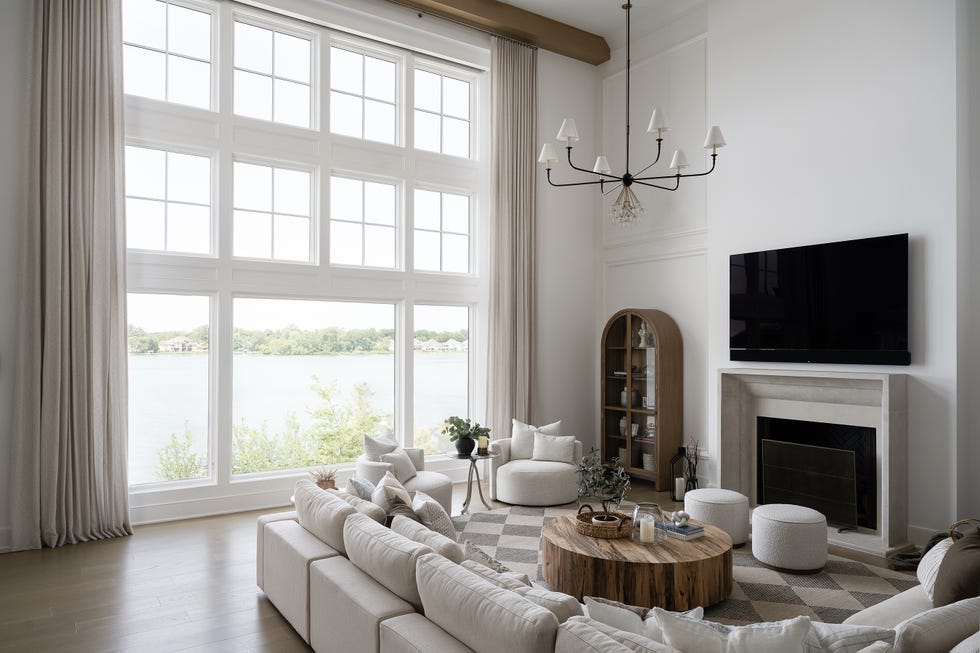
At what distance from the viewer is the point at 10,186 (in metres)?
5.19

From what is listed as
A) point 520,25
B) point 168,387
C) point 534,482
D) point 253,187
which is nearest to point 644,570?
point 534,482

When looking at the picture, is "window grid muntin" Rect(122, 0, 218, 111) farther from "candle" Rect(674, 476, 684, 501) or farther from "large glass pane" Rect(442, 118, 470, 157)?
"candle" Rect(674, 476, 684, 501)

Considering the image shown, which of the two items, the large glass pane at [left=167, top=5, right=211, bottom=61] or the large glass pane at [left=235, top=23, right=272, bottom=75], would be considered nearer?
the large glass pane at [left=167, top=5, right=211, bottom=61]

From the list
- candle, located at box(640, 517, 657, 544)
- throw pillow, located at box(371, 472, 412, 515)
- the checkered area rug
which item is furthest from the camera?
candle, located at box(640, 517, 657, 544)

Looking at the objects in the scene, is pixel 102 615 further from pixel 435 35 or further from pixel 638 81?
pixel 638 81

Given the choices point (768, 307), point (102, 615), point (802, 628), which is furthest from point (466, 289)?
point (802, 628)

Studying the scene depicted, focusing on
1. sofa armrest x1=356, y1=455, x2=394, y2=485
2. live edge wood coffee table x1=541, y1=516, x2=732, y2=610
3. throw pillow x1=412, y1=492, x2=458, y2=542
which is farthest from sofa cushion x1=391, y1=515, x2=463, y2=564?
sofa armrest x1=356, y1=455, x2=394, y2=485

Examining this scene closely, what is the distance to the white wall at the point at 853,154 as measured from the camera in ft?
16.3

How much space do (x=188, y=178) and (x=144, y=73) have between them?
98 centimetres

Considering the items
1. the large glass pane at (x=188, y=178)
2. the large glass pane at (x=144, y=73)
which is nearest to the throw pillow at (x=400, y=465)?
the large glass pane at (x=188, y=178)

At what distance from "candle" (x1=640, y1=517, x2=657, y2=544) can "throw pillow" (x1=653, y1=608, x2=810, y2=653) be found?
228 cm

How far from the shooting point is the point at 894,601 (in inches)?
125

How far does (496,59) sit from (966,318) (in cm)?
548

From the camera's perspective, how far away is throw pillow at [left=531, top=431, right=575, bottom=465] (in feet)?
21.6
